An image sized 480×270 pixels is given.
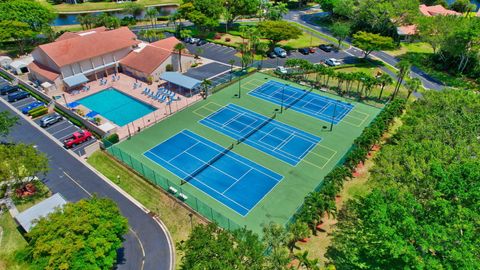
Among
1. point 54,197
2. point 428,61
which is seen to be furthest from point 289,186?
point 428,61

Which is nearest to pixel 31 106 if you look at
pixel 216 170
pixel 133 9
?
pixel 216 170

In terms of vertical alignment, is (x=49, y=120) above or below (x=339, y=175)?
below

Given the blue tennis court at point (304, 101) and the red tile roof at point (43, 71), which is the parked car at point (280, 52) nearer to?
the blue tennis court at point (304, 101)

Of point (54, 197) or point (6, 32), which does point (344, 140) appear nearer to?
point (54, 197)

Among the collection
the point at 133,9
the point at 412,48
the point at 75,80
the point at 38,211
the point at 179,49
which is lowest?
the point at 38,211

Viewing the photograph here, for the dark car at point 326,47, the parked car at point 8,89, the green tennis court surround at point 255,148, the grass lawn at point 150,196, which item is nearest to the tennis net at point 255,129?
the green tennis court surround at point 255,148

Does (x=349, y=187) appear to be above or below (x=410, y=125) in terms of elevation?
below

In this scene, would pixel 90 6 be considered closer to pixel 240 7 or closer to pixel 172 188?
pixel 240 7
